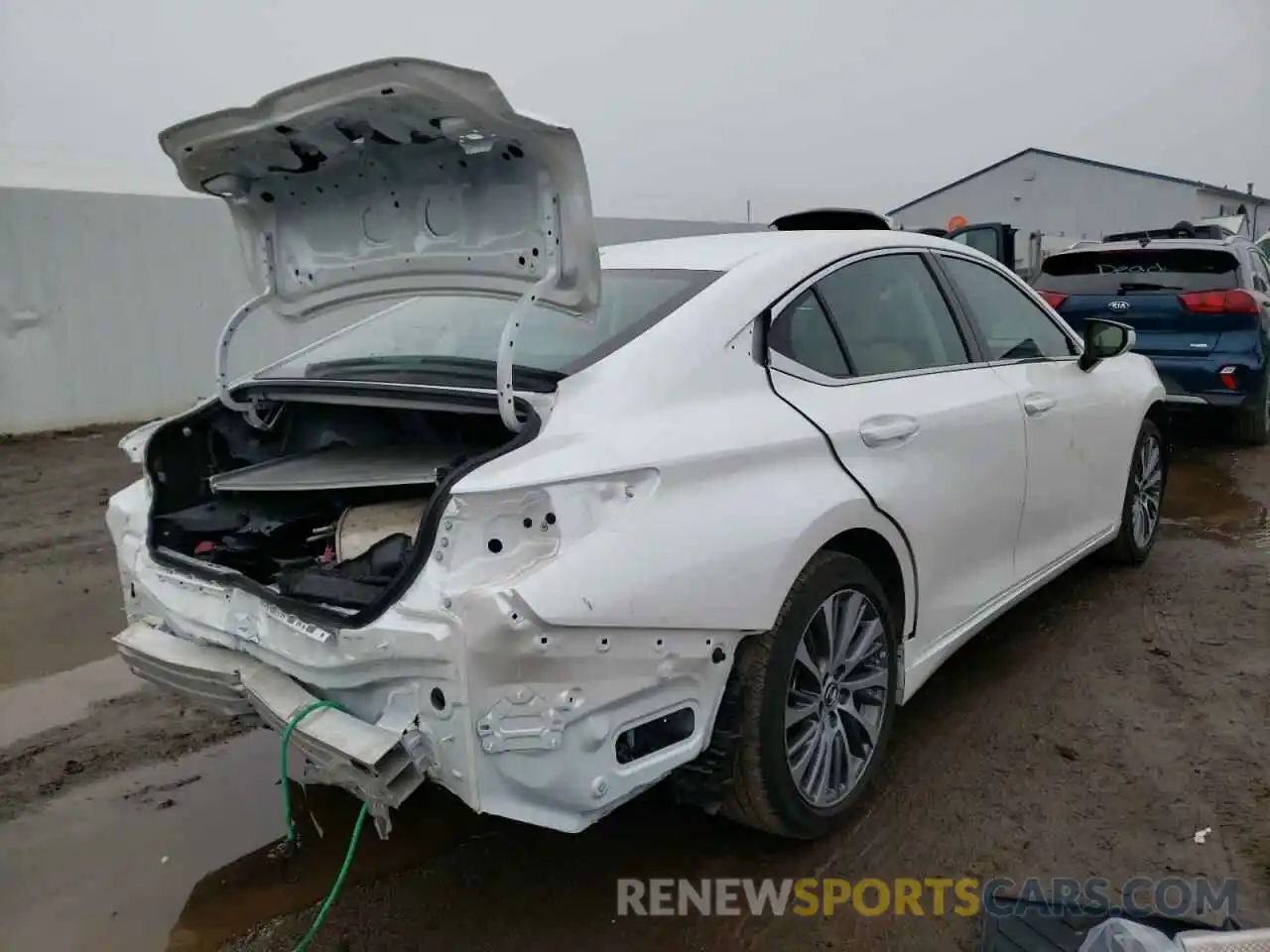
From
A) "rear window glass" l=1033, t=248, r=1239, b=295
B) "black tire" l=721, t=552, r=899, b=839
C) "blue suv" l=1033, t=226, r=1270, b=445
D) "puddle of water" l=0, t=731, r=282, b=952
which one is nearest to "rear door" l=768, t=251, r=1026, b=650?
"black tire" l=721, t=552, r=899, b=839

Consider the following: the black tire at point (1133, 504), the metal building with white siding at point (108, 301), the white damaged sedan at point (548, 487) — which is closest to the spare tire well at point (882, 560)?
the white damaged sedan at point (548, 487)

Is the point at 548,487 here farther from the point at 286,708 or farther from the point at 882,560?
the point at 882,560

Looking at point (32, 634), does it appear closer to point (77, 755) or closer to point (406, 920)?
point (77, 755)

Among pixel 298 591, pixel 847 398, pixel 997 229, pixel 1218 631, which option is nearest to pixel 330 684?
pixel 298 591

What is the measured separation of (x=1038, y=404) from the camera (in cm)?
367

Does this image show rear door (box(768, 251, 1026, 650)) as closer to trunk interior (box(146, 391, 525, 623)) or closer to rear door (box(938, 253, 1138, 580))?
rear door (box(938, 253, 1138, 580))

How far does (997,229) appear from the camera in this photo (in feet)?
36.7

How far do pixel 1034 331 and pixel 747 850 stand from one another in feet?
8.07

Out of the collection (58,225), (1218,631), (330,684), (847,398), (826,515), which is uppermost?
(58,225)

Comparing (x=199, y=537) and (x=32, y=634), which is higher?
(x=199, y=537)

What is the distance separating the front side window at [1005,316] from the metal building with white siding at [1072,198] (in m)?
27.9

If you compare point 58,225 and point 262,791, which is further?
point 58,225

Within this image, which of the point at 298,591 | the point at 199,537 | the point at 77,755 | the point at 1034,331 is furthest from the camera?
the point at 1034,331

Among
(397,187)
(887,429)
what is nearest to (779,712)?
(887,429)
